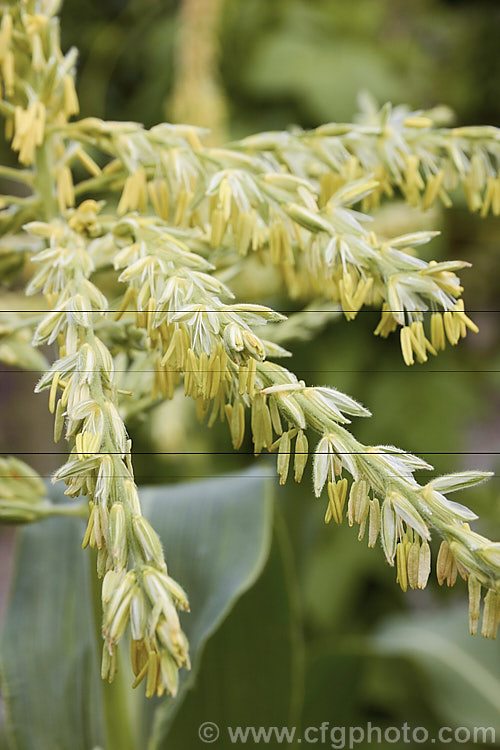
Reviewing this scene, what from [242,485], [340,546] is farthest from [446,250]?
[242,485]

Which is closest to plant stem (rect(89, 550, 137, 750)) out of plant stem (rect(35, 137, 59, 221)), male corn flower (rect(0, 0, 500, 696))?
male corn flower (rect(0, 0, 500, 696))

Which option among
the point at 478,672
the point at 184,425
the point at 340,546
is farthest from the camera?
the point at 340,546

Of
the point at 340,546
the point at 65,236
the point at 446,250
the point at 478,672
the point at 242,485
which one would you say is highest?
the point at 446,250

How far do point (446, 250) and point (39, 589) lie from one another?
1272mm

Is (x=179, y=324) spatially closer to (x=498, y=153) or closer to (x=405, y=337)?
(x=405, y=337)

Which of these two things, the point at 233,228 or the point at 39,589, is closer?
the point at 233,228

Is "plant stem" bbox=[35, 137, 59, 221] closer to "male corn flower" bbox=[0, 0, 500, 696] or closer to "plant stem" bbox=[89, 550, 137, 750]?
"male corn flower" bbox=[0, 0, 500, 696]

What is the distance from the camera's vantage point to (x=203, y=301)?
35cm

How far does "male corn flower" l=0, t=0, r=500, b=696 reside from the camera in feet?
1.05

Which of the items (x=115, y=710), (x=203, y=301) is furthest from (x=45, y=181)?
(x=115, y=710)

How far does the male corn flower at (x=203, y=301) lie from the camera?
1.05 feet

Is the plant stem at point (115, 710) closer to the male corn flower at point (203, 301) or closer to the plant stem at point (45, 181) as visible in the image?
the male corn flower at point (203, 301)

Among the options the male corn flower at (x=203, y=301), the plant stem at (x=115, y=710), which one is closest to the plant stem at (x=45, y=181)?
the male corn flower at (x=203, y=301)

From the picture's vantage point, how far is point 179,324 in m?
0.36
